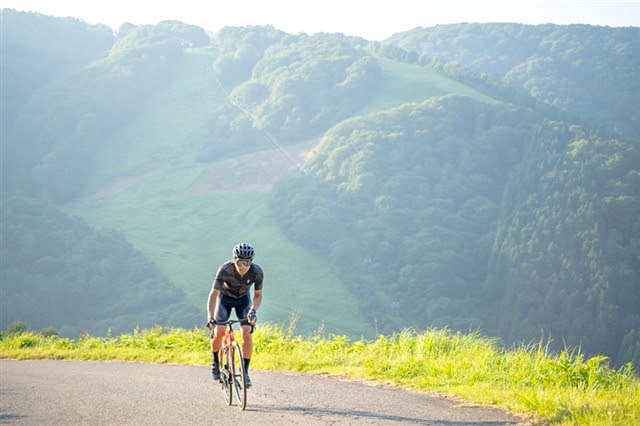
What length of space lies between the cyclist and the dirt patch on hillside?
119 meters

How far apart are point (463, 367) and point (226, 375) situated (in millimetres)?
3256

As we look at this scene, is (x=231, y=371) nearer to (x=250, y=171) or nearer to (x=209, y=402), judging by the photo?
(x=209, y=402)

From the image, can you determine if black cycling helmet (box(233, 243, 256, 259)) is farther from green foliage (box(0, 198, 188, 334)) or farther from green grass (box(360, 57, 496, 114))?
green grass (box(360, 57, 496, 114))

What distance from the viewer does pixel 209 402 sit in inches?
319

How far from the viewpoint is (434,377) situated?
28.9 feet

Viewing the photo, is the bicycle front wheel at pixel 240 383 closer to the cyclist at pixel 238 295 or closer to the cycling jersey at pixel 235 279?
the cyclist at pixel 238 295

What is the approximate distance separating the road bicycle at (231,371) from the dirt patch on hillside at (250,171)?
11874 cm

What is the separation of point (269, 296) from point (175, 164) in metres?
60.9

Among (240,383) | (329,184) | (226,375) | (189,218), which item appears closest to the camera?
(240,383)

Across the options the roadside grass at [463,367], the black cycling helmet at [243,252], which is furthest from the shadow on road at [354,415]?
the black cycling helmet at [243,252]

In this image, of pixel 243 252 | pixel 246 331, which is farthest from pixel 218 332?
pixel 243 252

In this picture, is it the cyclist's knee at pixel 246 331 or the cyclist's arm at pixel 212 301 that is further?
the cyclist's arm at pixel 212 301

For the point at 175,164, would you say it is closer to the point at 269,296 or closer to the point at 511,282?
the point at 269,296

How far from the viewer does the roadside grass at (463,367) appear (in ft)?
22.4
